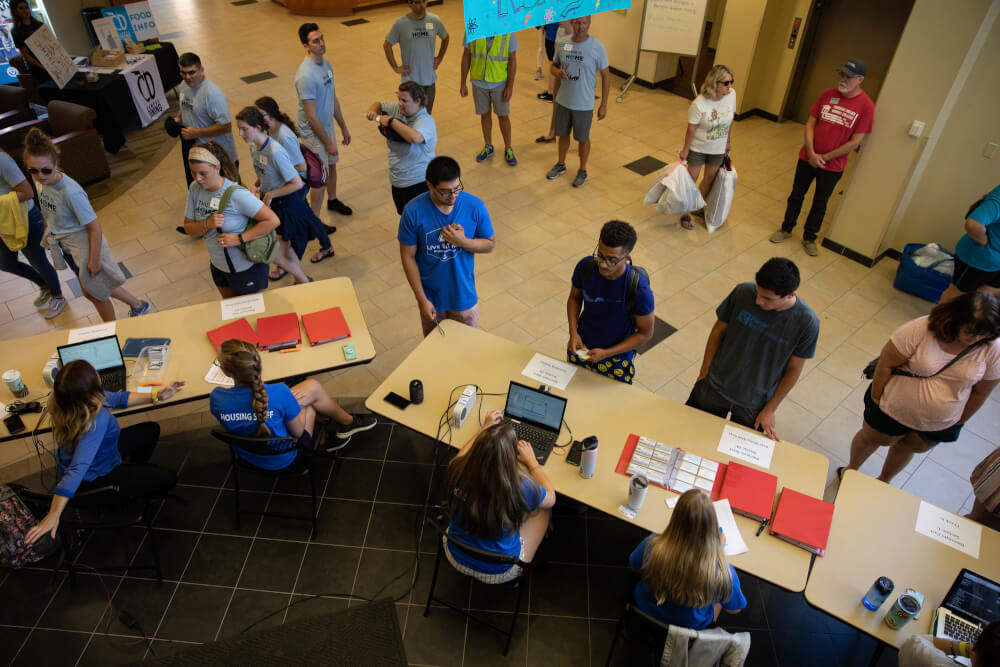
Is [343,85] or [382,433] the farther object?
[343,85]

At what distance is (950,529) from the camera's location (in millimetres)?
2656

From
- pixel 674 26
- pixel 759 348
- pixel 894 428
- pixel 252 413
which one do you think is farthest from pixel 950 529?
pixel 674 26

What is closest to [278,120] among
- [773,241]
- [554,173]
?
[554,173]

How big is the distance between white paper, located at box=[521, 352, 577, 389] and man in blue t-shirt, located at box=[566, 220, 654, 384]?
0.11 m

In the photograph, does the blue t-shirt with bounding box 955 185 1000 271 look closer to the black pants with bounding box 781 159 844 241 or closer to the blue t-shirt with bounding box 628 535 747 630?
the black pants with bounding box 781 159 844 241

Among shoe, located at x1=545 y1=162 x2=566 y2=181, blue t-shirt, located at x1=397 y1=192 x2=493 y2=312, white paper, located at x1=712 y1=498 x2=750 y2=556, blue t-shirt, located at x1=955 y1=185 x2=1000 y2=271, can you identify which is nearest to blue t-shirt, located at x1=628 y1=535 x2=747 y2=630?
white paper, located at x1=712 y1=498 x2=750 y2=556

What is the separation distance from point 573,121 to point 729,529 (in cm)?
484

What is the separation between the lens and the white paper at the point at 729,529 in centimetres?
257

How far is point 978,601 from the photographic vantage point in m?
2.31

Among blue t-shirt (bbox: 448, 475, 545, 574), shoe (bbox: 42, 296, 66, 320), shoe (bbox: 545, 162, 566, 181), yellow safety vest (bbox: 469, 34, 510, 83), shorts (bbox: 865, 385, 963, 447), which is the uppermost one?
yellow safety vest (bbox: 469, 34, 510, 83)

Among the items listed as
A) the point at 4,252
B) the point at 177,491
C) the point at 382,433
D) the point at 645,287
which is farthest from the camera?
the point at 4,252

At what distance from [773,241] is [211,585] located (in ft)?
17.7

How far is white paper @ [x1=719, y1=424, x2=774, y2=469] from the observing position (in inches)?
114

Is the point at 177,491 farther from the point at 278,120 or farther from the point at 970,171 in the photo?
the point at 970,171
